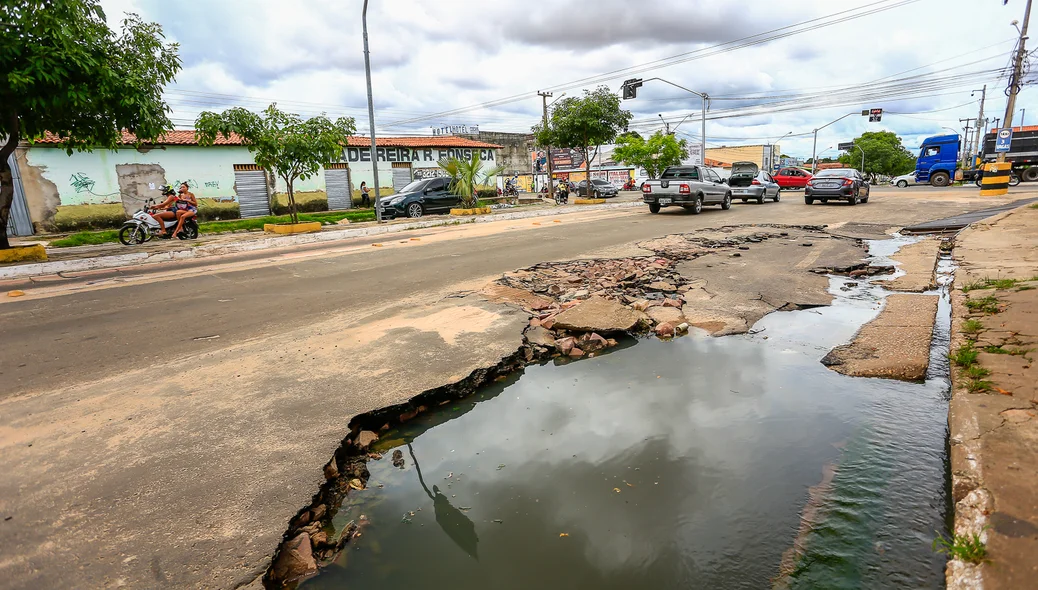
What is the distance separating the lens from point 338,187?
2714cm

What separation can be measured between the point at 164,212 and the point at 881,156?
8783 centimetres

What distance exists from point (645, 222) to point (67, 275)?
1362 cm

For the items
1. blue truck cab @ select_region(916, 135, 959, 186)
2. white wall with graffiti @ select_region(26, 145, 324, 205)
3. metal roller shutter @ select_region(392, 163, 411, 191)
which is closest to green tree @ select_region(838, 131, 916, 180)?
blue truck cab @ select_region(916, 135, 959, 186)

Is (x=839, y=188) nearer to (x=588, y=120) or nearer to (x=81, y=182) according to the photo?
(x=588, y=120)

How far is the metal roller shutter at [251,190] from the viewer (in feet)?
78.2

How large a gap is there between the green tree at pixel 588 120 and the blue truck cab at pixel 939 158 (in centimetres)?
2191

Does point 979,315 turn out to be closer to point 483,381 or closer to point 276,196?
point 483,381

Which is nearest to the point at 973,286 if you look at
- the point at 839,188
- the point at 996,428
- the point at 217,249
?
the point at 996,428

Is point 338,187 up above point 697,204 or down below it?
above

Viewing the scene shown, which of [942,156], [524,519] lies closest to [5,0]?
[524,519]

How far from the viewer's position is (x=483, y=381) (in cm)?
431

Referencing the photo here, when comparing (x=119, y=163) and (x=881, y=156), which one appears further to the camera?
(x=881, y=156)

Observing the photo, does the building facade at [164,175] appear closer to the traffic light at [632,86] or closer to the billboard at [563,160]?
the traffic light at [632,86]

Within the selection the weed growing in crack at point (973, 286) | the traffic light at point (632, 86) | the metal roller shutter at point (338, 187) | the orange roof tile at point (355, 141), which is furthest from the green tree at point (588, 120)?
the weed growing in crack at point (973, 286)
